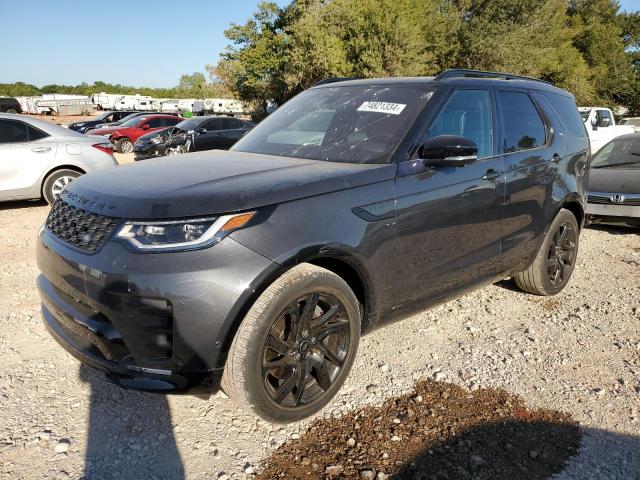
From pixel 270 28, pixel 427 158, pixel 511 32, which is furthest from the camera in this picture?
pixel 270 28

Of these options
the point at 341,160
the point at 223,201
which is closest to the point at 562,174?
the point at 341,160

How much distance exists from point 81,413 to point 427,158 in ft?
8.10

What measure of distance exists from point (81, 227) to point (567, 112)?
4.24 m

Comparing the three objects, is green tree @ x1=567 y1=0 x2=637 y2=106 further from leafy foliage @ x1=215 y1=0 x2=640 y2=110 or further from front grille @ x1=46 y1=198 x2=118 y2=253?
front grille @ x1=46 y1=198 x2=118 y2=253

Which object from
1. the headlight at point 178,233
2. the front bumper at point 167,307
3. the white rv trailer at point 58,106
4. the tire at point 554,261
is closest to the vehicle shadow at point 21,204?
the front bumper at point 167,307

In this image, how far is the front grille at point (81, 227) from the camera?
237cm

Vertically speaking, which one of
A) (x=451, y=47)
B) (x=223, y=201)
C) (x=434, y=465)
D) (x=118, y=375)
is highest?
(x=451, y=47)

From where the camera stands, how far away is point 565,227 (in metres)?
4.55

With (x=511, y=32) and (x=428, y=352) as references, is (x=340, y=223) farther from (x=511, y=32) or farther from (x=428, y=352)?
(x=511, y=32)

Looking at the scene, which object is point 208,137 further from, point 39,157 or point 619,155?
point 619,155

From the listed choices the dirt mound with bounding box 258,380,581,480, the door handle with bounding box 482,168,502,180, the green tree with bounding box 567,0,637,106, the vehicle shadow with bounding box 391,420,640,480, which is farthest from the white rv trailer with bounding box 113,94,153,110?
the vehicle shadow with bounding box 391,420,640,480

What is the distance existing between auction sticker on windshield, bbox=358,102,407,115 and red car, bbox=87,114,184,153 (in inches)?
680

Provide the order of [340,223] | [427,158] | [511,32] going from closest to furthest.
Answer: [340,223]
[427,158]
[511,32]

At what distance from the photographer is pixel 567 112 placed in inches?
183
